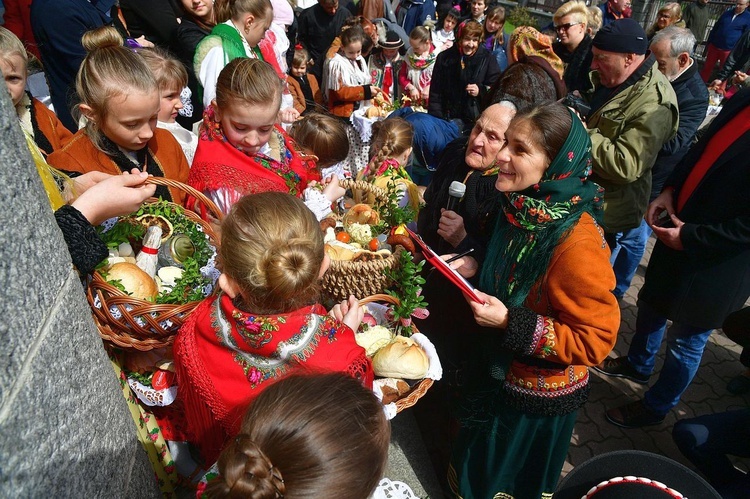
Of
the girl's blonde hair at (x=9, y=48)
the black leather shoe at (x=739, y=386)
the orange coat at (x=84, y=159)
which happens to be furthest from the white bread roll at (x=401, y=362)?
the black leather shoe at (x=739, y=386)

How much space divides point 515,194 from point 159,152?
1.92 m

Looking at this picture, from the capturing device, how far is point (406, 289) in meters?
2.00

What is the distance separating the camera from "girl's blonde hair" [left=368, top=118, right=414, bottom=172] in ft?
12.0

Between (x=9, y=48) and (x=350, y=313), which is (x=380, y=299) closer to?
(x=350, y=313)

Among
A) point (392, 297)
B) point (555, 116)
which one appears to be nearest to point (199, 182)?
point (392, 297)

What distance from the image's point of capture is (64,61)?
373 centimetres

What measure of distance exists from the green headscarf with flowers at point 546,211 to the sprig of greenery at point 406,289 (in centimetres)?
39

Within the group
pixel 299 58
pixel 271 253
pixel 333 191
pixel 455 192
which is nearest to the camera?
pixel 271 253

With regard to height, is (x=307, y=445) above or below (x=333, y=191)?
above

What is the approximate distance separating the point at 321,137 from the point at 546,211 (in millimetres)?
2274

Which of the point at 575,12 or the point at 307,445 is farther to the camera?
the point at 575,12

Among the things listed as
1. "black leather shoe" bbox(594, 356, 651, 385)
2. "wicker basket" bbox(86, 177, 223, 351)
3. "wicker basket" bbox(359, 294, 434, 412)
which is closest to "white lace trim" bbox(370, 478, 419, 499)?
"wicker basket" bbox(359, 294, 434, 412)

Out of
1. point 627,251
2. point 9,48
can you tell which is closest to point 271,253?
point 9,48

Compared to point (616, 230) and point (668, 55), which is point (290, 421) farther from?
point (668, 55)
